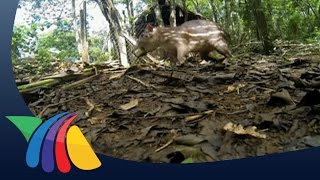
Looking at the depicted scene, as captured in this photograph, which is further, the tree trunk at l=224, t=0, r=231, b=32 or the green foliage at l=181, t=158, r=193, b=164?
the tree trunk at l=224, t=0, r=231, b=32

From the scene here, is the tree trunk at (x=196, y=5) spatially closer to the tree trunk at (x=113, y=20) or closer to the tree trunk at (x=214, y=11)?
the tree trunk at (x=214, y=11)

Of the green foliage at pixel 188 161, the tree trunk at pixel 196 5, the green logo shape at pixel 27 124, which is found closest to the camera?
the green foliage at pixel 188 161

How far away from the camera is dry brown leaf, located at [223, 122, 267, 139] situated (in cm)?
188

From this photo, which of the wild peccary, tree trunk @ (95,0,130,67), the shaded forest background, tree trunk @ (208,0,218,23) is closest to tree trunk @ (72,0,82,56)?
the shaded forest background

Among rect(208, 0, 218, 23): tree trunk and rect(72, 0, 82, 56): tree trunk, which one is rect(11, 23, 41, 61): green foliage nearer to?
rect(72, 0, 82, 56): tree trunk

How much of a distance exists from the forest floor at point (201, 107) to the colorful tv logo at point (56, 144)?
1.5 inches

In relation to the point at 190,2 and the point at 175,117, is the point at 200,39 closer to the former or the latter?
the point at 190,2

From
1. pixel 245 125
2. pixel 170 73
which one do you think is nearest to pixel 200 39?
pixel 170 73

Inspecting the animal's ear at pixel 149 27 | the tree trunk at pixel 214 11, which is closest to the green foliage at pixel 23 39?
the animal's ear at pixel 149 27

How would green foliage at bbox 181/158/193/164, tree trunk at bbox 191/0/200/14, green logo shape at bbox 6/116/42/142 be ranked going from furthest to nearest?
tree trunk at bbox 191/0/200/14, green logo shape at bbox 6/116/42/142, green foliage at bbox 181/158/193/164

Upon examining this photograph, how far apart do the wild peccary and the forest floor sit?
9cm

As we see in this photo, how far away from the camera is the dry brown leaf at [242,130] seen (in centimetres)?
188

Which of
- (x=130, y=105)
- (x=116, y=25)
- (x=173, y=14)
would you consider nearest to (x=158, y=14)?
(x=173, y=14)

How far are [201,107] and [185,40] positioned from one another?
0.48 meters
